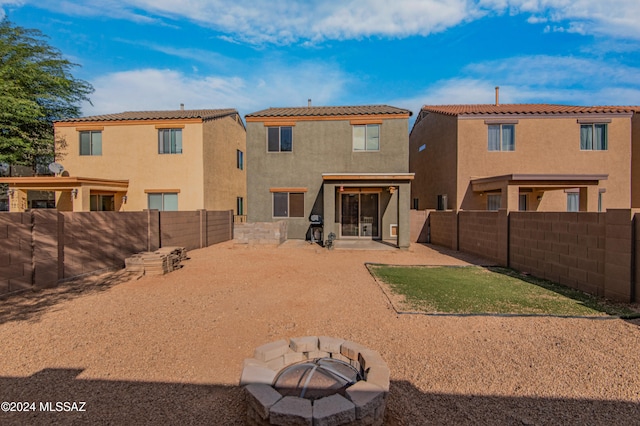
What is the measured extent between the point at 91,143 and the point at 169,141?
4.68 meters

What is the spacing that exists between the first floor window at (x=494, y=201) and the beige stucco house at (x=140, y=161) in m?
15.2

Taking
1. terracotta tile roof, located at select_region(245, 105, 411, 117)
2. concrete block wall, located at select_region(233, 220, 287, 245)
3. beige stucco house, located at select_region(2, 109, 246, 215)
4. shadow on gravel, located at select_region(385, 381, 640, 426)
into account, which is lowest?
shadow on gravel, located at select_region(385, 381, 640, 426)

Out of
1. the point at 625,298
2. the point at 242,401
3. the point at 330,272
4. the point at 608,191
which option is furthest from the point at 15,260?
the point at 608,191

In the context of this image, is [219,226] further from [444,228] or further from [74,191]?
[444,228]

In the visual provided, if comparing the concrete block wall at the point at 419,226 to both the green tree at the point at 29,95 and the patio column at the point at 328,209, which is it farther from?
the green tree at the point at 29,95

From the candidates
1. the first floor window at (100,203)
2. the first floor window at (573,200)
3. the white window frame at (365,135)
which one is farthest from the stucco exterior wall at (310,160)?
the first floor window at (573,200)

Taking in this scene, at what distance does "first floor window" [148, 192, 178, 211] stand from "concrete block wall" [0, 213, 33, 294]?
10.3 m

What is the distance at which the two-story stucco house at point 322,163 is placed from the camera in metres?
15.7

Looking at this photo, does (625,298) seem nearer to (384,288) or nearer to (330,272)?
(384,288)

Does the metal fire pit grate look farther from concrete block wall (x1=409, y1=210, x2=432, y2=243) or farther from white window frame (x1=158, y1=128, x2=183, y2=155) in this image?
white window frame (x1=158, y1=128, x2=183, y2=155)

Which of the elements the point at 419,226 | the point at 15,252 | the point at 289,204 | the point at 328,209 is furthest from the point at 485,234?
the point at 15,252

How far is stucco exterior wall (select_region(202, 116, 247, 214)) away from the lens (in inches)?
646

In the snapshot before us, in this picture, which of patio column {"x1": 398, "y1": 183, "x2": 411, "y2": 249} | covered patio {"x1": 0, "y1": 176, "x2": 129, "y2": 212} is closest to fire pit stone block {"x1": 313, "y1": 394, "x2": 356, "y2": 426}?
patio column {"x1": 398, "y1": 183, "x2": 411, "y2": 249}

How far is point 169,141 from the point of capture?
53.4 feet
